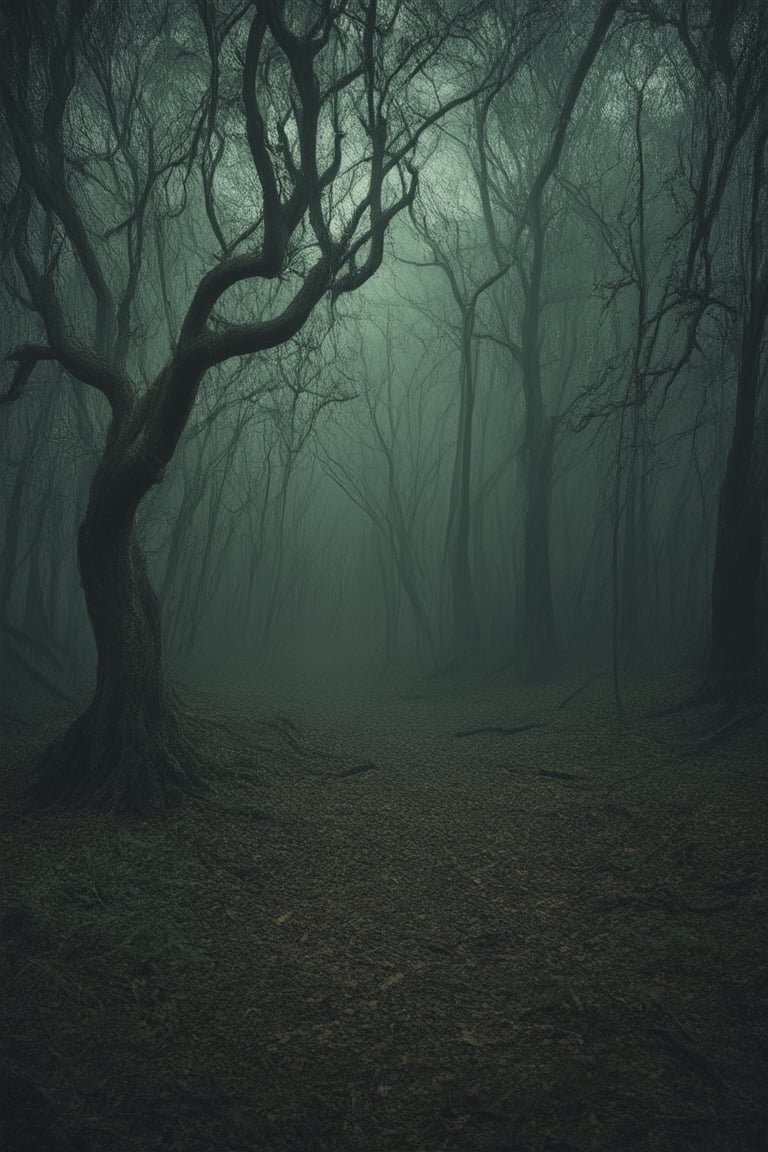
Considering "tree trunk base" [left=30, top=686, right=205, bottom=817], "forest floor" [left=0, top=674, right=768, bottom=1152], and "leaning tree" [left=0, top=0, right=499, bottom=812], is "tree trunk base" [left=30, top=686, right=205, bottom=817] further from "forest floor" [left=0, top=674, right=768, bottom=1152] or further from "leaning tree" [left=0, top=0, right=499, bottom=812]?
"forest floor" [left=0, top=674, right=768, bottom=1152]

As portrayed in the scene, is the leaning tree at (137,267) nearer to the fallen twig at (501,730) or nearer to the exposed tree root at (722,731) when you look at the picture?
the fallen twig at (501,730)

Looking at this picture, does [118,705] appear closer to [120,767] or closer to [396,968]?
[120,767]

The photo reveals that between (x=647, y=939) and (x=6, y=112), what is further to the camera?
(x=6, y=112)

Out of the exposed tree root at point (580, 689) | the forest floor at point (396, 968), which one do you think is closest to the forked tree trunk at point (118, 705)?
the forest floor at point (396, 968)

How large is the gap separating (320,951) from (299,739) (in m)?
4.20

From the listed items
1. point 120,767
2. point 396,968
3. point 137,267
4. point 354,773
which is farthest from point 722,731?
point 137,267

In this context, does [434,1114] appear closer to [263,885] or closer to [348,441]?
Answer: [263,885]

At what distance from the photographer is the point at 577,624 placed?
14320mm

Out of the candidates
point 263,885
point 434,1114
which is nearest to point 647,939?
point 434,1114

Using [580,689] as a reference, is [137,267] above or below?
above

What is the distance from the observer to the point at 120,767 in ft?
15.2

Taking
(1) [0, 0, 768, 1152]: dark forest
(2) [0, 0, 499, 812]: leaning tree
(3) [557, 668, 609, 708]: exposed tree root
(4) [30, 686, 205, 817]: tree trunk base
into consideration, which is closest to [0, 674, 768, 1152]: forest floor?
(1) [0, 0, 768, 1152]: dark forest

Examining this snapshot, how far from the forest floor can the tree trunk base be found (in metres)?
0.20

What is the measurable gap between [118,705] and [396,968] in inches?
116
